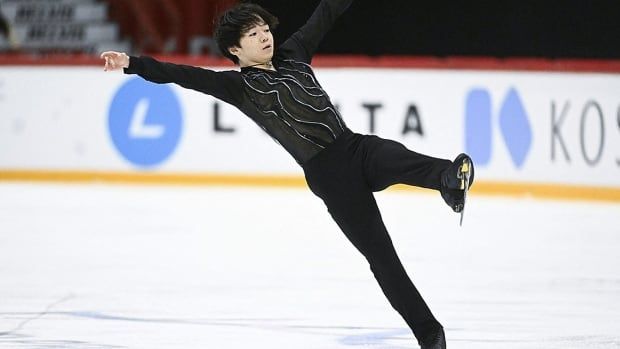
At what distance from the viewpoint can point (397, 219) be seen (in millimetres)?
8406

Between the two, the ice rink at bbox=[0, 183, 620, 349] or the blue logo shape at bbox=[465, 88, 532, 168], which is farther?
the blue logo shape at bbox=[465, 88, 532, 168]

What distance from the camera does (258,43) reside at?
4.11 meters

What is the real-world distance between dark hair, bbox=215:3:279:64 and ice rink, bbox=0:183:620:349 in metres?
1.05

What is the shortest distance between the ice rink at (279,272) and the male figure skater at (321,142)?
0.49m

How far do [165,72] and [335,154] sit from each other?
0.58 metres

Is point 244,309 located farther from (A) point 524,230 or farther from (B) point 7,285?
A: (A) point 524,230

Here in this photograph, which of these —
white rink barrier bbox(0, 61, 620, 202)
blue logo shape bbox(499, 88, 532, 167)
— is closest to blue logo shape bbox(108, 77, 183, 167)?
white rink barrier bbox(0, 61, 620, 202)

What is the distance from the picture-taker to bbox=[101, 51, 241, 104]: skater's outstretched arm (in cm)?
391

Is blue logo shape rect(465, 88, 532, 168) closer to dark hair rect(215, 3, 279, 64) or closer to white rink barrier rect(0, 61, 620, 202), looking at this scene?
white rink barrier rect(0, 61, 620, 202)

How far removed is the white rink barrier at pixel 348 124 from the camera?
9422 mm

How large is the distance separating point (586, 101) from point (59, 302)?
17.2 feet

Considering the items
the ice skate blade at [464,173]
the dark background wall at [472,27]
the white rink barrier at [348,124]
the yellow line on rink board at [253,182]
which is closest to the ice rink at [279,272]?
the yellow line on rink board at [253,182]

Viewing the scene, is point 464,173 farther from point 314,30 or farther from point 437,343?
point 314,30

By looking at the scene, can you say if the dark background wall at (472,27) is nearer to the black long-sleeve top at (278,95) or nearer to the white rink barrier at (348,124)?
the white rink barrier at (348,124)
